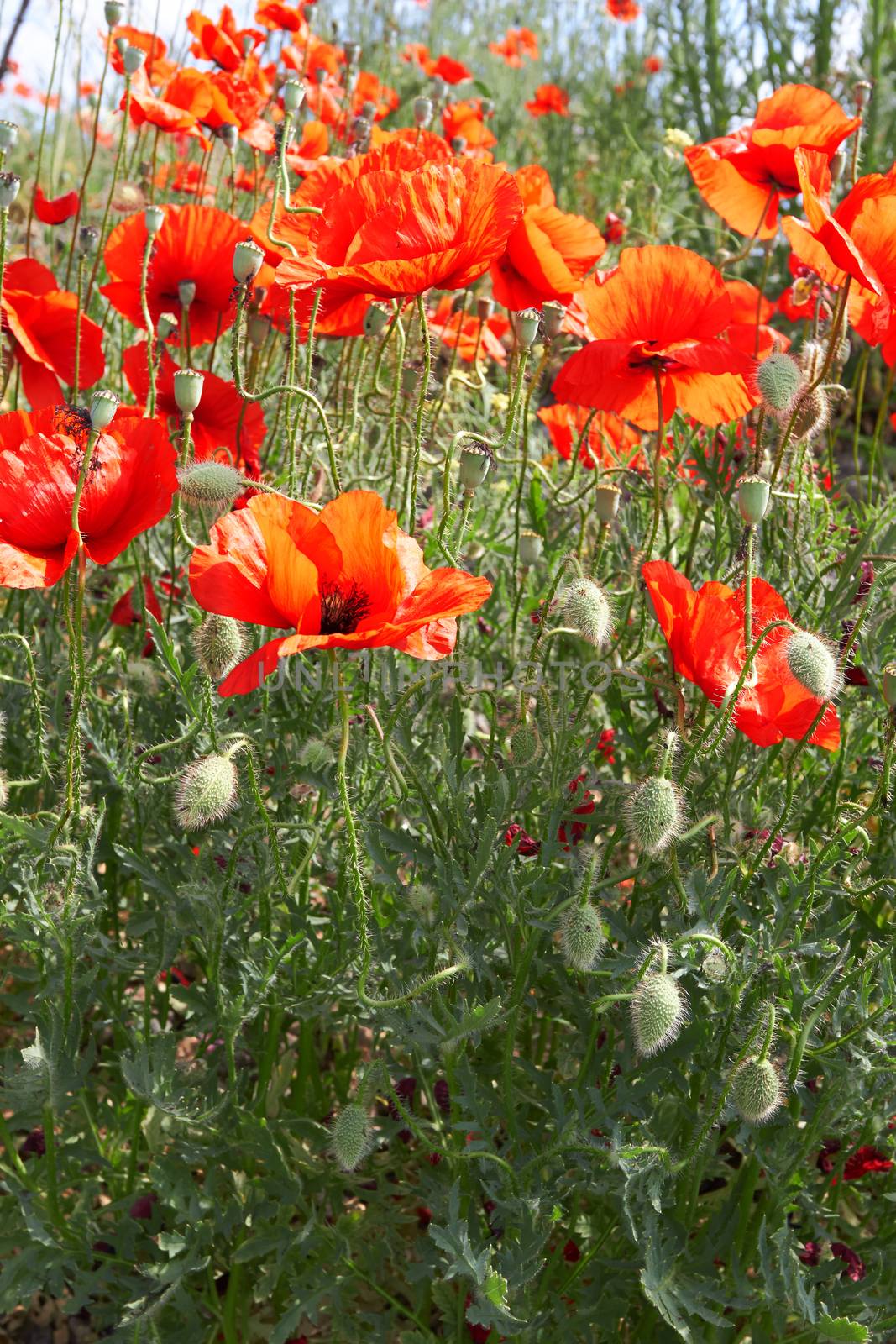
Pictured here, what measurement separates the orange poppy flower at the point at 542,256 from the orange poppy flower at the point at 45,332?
2.38ft

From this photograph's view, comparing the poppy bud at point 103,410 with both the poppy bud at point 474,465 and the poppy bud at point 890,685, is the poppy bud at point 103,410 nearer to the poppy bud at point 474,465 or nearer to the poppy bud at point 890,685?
the poppy bud at point 474,465

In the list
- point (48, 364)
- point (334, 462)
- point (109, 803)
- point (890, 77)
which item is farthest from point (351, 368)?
point (890, 77)

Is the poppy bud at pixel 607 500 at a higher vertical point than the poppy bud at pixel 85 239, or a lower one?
lower

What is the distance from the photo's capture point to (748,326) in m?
2.20

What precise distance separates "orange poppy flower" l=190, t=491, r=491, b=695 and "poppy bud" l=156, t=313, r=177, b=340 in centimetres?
103

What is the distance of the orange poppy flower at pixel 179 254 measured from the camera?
2.18m

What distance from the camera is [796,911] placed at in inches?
63.4

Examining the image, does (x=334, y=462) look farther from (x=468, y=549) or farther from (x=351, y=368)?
(x=351, y=368)

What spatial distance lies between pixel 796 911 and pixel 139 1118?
1.02 m

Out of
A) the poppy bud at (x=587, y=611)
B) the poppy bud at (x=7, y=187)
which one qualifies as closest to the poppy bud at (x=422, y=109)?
the poppy bud at (x=7, y=187)

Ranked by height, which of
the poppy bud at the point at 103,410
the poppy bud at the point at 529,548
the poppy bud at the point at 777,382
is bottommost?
the poppy bud at the point at 529,548

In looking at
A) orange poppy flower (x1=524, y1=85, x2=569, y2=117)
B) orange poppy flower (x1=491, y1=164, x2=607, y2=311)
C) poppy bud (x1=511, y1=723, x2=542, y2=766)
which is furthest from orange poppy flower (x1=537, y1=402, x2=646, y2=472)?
orange poppy flower (x1=524, y1=85, x2=569, y2=117)

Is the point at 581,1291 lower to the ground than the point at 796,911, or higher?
lower

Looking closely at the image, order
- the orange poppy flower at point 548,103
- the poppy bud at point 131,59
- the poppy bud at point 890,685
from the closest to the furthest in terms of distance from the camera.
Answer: the poppy bud at point 890,685, the poppy bud at point 131,59, the orange poppy flower at point 548,103
